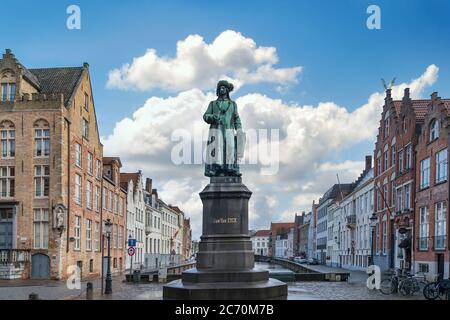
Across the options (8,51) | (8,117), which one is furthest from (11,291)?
(8,51)

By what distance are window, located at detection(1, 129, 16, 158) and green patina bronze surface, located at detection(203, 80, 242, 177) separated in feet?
86.6

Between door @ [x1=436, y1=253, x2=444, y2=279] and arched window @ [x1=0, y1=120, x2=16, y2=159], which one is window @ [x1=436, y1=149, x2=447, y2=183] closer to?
door @ [x1=436, y1=253, x2=444, y2=279]

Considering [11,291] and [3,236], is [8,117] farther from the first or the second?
[11,291]

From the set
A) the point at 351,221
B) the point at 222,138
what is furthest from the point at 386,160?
the point at 222,138

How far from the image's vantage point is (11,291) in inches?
1125

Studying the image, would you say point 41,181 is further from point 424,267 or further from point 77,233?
point 424,267

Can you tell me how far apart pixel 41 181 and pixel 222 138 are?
2545 centimetres

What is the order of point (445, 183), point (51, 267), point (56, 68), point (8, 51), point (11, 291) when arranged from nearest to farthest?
point (11, 291) → point (445, 183) → point (51, 267) → point (8, 51) → point (56, 68)

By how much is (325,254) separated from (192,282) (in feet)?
273

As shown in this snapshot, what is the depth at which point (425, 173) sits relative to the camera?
38.4 metres

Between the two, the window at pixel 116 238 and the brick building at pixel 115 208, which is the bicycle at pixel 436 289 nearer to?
the brick building at pixel 115 208

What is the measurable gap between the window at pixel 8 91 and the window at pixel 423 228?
3121cm

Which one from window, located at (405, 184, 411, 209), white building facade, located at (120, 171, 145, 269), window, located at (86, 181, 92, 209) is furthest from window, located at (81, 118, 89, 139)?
window, located at (405, 184, 411, 209)

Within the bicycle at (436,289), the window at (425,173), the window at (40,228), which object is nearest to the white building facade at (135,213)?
the window at (40,228)
